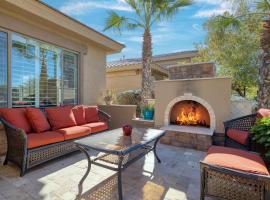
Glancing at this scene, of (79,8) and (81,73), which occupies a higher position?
(79,8)

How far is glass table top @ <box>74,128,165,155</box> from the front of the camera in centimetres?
262

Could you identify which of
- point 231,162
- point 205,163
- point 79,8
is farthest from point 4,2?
point 231,162

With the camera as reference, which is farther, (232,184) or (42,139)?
(42,139)

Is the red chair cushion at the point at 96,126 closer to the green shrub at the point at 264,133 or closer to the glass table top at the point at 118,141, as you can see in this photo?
the glass table top at the point at 118,141

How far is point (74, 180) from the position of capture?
2.96 m

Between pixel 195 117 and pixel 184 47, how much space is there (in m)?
8.65

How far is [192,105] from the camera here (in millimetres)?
5684

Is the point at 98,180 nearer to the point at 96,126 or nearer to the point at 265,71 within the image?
the point at 96,126

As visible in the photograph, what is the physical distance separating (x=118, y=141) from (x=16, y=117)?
2.28 meters

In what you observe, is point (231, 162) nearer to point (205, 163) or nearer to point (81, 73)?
point (205, 163)

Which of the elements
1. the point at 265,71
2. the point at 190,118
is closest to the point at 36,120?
the point at 190,118

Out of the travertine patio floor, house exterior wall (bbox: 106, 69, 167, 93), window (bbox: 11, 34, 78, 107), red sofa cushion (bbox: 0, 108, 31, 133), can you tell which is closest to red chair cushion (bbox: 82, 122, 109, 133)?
the travertine patio floor

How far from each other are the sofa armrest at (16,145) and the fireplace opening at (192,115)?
14.2 ft

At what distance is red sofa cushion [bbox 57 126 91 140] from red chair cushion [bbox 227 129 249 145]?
11.2ft
